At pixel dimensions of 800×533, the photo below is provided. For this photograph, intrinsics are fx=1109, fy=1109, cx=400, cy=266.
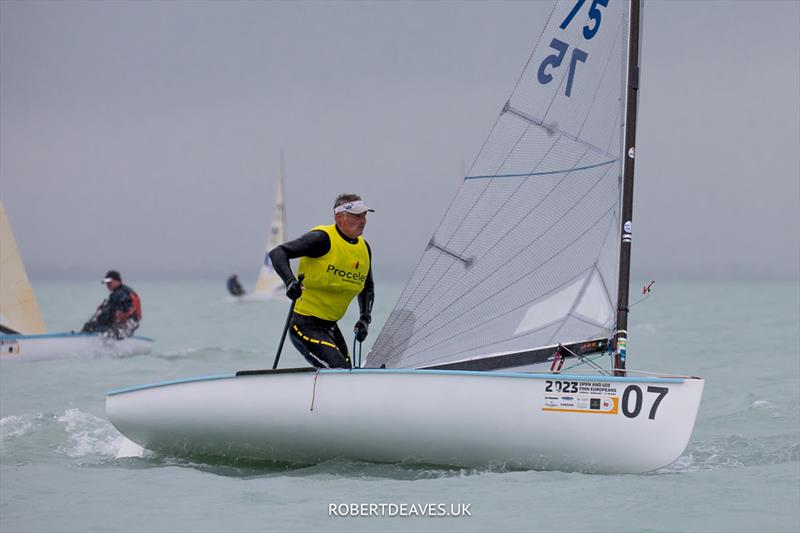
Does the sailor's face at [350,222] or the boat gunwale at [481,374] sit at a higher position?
the sailor's face at [350,222]

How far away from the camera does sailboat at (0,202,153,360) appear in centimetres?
1505

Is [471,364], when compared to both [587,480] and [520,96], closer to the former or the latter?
[587,480]

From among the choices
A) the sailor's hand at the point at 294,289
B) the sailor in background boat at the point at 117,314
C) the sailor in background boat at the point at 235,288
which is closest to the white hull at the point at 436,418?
the sailor's hand at the point at 294,289

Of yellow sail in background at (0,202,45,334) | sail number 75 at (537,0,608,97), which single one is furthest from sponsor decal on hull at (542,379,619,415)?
yellow sail in background at (0,202,45,334)

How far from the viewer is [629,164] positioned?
21.9ft

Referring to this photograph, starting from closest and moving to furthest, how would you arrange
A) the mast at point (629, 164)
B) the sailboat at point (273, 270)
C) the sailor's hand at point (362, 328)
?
the mast at point (629, 164) → the sailor's hand at point (362, 328) → the sailboat at point (273, 270)

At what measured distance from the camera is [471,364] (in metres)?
6.94

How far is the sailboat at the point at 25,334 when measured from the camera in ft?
49.4

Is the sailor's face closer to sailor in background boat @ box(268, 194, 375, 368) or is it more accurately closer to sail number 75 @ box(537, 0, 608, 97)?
sailor in background boat @ box(268, 194, 375, 368)

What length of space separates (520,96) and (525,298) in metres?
1.25

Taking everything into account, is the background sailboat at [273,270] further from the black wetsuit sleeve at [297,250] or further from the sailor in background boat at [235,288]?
the black wetsuit sleeve at [297,250]

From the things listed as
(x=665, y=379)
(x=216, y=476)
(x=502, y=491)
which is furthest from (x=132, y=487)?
(x=665, y=379)

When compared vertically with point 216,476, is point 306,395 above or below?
above

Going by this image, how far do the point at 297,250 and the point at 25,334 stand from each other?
34.1ft
